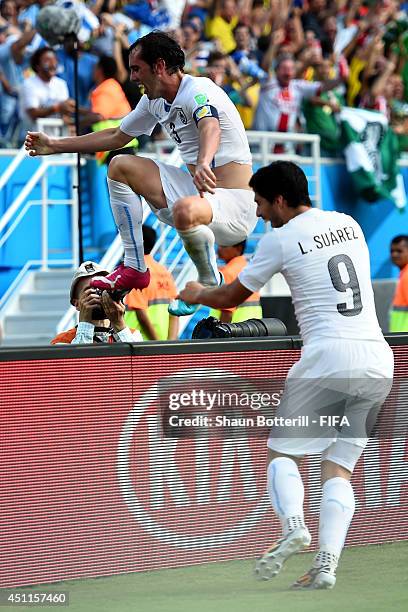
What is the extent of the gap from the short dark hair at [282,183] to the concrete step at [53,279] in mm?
7024

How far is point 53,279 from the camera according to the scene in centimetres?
1295

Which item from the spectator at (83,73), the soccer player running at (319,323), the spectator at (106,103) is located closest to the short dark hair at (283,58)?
the spectator at (83,73)

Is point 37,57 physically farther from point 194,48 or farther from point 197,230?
point 197,230

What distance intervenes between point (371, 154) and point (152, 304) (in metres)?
6.79

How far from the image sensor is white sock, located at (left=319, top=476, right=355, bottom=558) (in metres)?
5.89

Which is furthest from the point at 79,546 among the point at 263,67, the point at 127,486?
the point at 263,67

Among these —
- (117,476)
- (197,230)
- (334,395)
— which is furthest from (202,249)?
(117,476)

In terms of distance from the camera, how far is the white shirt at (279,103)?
1476 cm

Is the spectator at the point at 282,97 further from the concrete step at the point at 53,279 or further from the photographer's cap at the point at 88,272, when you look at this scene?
the photographer's cap at the point at 88,272

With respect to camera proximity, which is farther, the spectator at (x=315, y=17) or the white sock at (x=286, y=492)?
the spectator at (x=315, y=17)

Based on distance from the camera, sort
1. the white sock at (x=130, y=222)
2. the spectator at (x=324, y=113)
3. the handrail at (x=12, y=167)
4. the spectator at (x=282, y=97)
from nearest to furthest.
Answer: the white sock at (x=130, y=222)
the handrail at (x=12, y=167)
the spectator at (x=282, y=97)
the spectator at (x=324, y=113)

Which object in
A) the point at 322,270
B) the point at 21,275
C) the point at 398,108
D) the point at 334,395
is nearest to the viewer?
the point at 322,270

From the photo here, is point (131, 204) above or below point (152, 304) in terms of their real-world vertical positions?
above

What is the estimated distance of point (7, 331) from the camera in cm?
1263
